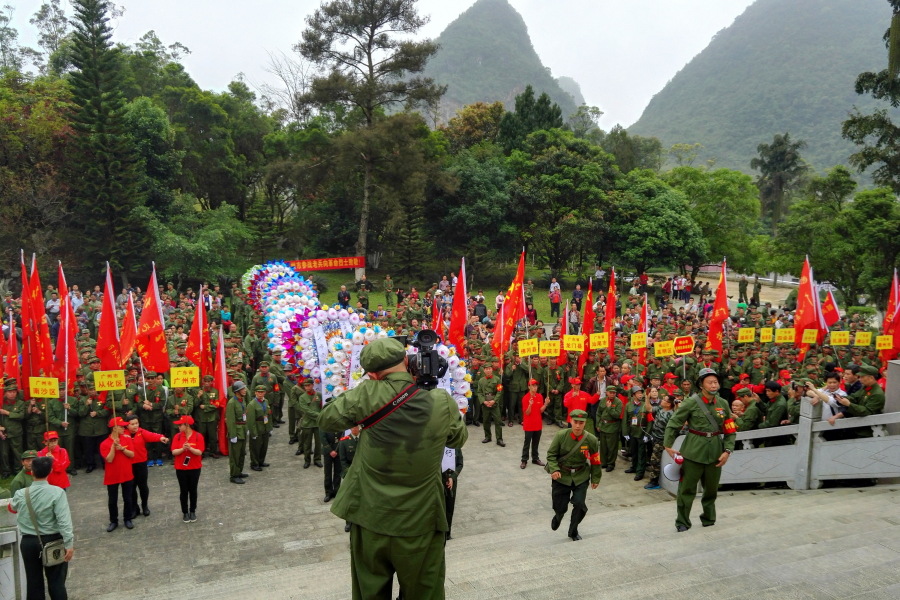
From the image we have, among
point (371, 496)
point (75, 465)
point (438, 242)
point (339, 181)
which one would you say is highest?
point (339, 181)

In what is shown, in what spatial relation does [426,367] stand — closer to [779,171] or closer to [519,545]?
[519,545]

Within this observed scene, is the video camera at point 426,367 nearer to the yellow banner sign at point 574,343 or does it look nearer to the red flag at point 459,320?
the yellow banner sign at point 574,343

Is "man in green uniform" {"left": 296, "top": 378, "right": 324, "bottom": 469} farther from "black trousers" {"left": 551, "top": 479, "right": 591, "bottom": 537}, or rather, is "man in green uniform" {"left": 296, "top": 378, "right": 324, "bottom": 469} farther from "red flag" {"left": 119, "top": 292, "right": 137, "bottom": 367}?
"black trousers" {"left": 551, "top": 479, "right": 591, "bottom": 537}

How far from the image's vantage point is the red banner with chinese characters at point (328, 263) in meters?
30.5

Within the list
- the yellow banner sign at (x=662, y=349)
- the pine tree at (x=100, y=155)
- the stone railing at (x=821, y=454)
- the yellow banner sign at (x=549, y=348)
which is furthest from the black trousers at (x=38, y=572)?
the pine tree at (x=100, y=155)

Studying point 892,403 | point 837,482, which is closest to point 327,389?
point 837,482

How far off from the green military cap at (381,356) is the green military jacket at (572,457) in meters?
3.64

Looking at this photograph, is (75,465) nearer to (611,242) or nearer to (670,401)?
(670,401)

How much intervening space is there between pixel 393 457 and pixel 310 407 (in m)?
7.19

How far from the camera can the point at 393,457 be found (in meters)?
3.27

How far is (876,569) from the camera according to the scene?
517cm

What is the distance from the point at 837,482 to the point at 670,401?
7.63 ft

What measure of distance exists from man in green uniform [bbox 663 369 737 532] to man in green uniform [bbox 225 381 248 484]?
21.4ft

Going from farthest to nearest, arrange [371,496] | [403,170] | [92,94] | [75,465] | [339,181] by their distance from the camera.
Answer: [339,181], [403,170], [92,94], [75,465], [371,496]
